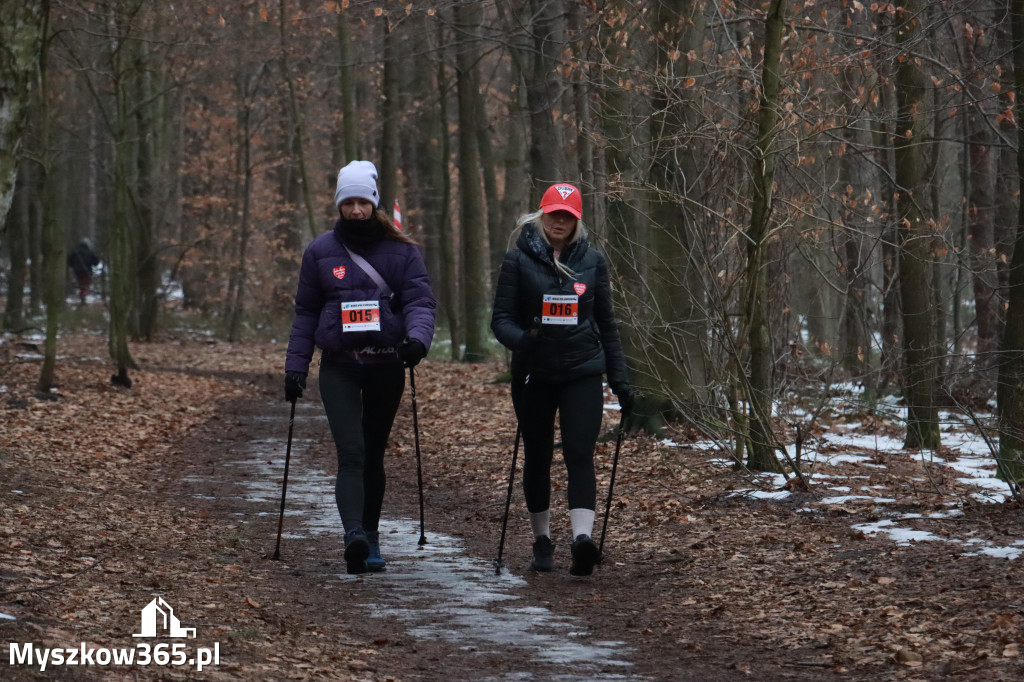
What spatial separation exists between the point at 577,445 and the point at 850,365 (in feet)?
14.8

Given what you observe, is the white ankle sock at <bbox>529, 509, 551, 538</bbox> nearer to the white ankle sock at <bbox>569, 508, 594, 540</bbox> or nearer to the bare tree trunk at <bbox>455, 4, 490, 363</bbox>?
→ the white ankle sock at <bbox>569, 508, 594, 540</bbox>

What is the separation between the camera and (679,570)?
780 centimetres

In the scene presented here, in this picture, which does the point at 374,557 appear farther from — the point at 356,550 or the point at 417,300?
the point at 417,300

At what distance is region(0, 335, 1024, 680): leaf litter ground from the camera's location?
5590 mm

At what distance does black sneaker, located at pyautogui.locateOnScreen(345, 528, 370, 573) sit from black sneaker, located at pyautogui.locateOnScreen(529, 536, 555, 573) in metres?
1.11

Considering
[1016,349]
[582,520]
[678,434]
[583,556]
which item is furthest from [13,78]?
[1016,349]

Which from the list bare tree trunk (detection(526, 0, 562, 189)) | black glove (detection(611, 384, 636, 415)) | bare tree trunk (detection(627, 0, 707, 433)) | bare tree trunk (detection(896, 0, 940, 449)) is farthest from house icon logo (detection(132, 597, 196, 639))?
bare tree trunk (detection(526, 0, 562, 189))

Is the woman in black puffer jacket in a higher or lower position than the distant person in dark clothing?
lower

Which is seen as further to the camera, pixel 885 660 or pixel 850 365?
pixel 850 365

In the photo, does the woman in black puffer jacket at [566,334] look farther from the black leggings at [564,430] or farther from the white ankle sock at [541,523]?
the white ankle sock at [541,523]

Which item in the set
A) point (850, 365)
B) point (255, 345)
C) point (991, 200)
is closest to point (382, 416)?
point (850, 365)

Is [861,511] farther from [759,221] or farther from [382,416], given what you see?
[382,416]

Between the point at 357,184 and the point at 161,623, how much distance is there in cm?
290

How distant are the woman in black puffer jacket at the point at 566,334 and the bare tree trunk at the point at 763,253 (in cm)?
237
